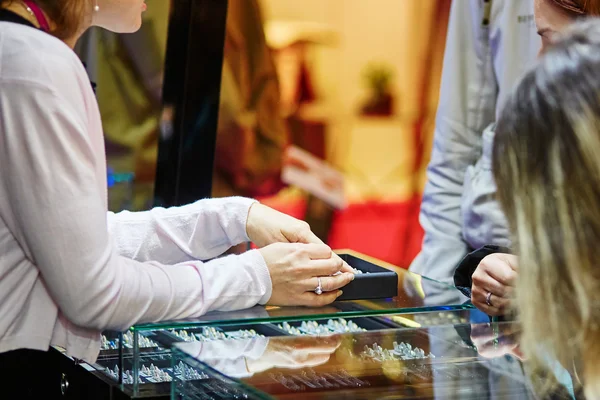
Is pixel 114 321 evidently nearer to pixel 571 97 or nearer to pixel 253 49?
pixel 571 97

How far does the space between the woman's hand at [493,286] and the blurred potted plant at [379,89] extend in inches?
142

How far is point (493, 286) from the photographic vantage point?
1.55 meters

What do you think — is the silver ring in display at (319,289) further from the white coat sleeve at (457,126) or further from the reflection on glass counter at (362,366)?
the white coat sleeve at (457,126)

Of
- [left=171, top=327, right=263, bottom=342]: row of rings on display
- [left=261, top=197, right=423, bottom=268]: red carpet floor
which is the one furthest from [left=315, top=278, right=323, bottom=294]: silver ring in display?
[left=261, top=197, right=423, bottom=268]: red carpet floor

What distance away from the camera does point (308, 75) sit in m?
4.96

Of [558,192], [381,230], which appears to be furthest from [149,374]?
[381,230]

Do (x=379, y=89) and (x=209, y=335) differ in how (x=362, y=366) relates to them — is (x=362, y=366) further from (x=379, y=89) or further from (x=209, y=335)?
(x=379, y=89)

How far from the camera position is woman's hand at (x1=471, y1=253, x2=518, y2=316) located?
1.54 metres

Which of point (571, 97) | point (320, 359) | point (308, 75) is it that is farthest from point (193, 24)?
point (308, 75)

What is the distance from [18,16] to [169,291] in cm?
44

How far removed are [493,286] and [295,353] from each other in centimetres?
43

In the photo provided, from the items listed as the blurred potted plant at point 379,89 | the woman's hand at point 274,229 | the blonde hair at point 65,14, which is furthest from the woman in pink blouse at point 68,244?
the blurred potted plant at point 379,89

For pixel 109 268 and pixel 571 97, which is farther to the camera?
pixel 109 268

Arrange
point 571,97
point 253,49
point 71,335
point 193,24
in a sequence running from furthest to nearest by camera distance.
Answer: point 253,49
point 193,24
point 71,335
point 571,97
